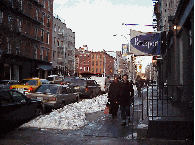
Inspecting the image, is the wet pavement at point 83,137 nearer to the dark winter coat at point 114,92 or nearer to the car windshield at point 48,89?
the dark winter coat at point 114,92

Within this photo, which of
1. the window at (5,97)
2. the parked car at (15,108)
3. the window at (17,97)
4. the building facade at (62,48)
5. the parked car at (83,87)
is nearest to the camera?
the parked car at (15,108)

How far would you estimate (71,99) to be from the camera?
607 inches

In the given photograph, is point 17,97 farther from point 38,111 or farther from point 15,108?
point 38,111

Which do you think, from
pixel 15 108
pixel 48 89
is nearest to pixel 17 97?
pixel 15 108

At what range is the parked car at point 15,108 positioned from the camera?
327 inches

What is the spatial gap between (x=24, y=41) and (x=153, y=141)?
3539 centimetres

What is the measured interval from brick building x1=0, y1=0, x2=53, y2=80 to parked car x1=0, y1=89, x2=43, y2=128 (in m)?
20.4

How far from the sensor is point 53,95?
1298 cm

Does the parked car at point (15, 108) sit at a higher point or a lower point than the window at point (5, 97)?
lower

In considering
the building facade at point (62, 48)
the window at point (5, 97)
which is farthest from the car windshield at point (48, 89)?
the building facade at point (62, 48)

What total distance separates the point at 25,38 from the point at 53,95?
29.2 metres

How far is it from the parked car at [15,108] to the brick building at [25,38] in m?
20.4

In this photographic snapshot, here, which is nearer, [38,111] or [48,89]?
[38,111]

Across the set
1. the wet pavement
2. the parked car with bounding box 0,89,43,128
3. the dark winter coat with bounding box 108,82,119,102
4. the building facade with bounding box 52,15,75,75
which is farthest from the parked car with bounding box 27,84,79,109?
the building facade with bounding box 52,15,75,75
